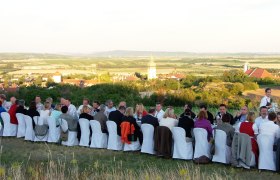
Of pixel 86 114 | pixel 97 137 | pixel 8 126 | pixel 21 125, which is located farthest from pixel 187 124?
pixel 8 126

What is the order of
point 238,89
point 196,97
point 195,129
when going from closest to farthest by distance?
1. point 195,129
2. point 196,97
3. point 238,89

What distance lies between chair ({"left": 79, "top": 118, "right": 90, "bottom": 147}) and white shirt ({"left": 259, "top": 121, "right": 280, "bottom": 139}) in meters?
4.04

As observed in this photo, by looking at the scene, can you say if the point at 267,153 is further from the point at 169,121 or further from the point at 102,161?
the point at 102,161

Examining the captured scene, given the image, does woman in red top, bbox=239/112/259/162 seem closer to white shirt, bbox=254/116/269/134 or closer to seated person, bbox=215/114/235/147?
seated person, bbox=215/114/235/147

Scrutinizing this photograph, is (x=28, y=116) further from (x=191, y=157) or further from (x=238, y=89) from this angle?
(x=238, y=89)

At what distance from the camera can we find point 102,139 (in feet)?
32.4

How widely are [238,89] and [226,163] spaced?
15262 mm

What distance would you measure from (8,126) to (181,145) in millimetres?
5044

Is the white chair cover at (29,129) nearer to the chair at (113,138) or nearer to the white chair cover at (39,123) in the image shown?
the white chair cover at (39,123)

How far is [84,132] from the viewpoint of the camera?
10.0 meters

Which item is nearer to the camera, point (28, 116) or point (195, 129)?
point (195, 129)

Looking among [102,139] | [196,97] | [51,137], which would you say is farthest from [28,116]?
[196,97]

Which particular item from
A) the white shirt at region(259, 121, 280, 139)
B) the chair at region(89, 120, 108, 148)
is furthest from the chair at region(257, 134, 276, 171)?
the chair at region(89, 120, 108, 148)

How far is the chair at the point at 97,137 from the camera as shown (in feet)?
32.2
